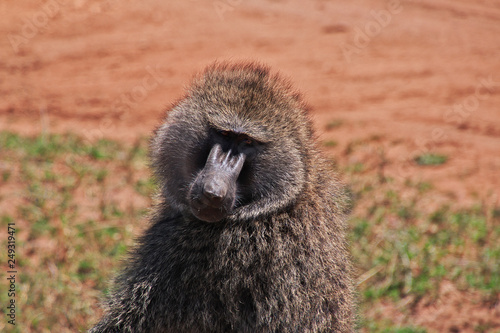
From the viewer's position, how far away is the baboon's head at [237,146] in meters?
3.13

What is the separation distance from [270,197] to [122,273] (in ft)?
3.35

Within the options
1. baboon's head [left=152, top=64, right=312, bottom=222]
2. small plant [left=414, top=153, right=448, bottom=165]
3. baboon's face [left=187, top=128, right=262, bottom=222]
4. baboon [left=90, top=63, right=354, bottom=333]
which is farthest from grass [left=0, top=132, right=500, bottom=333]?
baboon's face [left=187, top=128, right=262, bottom=222]

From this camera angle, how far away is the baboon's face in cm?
292

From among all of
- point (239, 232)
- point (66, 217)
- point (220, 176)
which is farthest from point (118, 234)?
point (220, 176)

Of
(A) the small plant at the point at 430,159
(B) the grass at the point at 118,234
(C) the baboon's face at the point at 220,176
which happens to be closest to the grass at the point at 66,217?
→ (B) the grass at the point at 118,234

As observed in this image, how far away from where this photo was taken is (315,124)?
6352 millimetres

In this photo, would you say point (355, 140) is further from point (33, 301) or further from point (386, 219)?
point (33, 301)

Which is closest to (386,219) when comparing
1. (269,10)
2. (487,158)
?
(487,158)

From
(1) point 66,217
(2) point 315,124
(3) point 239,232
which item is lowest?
(1) point 66,217

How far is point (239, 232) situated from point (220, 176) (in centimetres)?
33

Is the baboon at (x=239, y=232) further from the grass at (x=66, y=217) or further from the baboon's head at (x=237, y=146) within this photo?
the grass at (x=66, y=217)

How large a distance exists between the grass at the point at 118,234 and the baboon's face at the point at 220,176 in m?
1.61

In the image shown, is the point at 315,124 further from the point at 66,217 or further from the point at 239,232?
the point at 239,232

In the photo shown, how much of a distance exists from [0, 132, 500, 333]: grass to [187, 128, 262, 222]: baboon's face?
161cm
